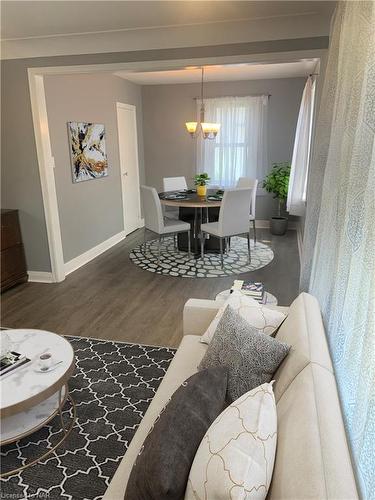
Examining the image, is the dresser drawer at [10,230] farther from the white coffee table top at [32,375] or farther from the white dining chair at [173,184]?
the white dining chair at [173,184]

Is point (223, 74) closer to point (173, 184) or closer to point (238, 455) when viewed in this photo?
point (173, 184)

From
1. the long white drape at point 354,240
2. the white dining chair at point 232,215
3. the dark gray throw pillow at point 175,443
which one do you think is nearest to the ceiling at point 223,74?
the white dining chair at point 232,215

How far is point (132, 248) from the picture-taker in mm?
5402

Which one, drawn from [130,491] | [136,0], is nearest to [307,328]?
[130,491]

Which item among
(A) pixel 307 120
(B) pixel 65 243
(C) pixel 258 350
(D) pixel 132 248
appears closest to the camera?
(C) pixel 258 350

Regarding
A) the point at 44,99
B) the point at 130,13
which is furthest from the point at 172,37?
the point at 44,99

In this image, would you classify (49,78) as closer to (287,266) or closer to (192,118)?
(192,118)

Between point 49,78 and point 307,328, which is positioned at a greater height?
point 49,78

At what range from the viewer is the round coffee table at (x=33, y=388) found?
5.44 feet

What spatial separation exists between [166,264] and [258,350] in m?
3.28

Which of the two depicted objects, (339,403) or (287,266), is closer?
(339,403)

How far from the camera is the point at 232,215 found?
4371 mm

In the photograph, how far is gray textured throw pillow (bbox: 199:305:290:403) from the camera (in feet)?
4.63

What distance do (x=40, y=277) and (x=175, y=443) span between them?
3.57m
